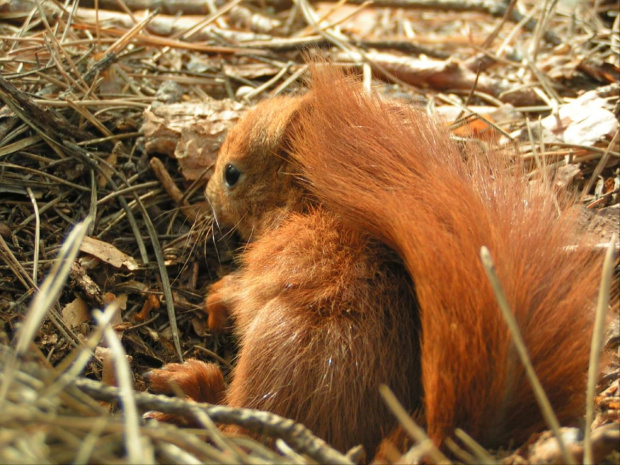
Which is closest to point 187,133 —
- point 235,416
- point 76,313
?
point 76,313

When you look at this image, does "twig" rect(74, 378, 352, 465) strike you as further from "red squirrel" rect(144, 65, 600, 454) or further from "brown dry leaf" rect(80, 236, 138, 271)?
A: "brown dry leaf" rect(80, 236, 138, 271)

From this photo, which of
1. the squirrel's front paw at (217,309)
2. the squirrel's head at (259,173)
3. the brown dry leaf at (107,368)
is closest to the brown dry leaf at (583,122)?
the squirrel's head at (259,173)

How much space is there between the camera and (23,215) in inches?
116

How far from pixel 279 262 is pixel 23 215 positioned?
137cm

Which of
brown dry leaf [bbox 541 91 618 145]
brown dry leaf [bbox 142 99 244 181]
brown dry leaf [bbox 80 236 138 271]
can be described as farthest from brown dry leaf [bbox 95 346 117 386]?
brown dry leaf [bbox 541 91 618 145]

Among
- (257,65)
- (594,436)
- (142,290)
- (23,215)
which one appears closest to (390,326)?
(594,436)

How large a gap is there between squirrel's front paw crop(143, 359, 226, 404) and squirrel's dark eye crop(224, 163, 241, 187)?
0.90m

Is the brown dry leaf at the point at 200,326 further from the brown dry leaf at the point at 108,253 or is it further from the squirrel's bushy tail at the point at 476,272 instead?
the squirrel's bushy tail at the point at 476,272

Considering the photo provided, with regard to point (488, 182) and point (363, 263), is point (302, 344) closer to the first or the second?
point (363, 263)

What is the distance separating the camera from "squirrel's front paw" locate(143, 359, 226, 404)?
2580mm

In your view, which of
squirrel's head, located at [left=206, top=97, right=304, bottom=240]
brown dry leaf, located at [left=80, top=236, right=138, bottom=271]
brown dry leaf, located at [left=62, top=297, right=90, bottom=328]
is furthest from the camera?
brown dry leaf, located at [left=80, top=236, right=138, bottom=271]

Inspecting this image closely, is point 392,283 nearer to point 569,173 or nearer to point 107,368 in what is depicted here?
point 107,368

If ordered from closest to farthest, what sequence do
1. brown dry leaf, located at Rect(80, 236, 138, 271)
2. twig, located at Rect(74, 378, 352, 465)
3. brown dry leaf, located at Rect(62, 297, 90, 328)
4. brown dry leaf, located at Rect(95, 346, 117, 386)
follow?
twig, located at Rect(74, 378, 352, 465) → brown dry leaf, located at Rect(95, 346, 117, 386) → brown dry leaf, located at Rect(62, 297, 90, 328) → brown dry leaf, located at Rect(80, 236, 138, 271)

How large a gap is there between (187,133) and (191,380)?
142cm
